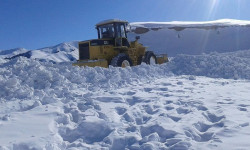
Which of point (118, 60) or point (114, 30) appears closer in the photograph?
point (118, 60)

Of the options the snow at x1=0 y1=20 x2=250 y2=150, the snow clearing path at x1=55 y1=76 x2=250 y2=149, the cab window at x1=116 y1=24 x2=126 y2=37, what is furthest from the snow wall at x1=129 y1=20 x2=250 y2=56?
the snow clearing path at x1=55 y1=76 x2=250 y2=149

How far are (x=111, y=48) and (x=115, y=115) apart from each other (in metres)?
8.17

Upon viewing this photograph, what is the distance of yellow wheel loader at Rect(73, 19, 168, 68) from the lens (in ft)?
37.1

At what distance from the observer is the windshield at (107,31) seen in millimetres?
12489

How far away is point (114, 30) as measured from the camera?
12375mm

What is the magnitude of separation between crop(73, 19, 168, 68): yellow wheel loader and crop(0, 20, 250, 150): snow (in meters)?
3.75

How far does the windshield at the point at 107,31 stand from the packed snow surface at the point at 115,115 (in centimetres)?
541

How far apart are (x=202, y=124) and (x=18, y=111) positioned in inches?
121

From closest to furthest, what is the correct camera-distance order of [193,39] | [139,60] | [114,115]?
[114,115]
[139,60]
[193,39]

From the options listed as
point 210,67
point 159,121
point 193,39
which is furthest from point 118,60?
point 193,39

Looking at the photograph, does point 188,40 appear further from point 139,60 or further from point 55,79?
point 55,79

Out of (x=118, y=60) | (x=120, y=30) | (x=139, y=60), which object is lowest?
(x=139, y=60)

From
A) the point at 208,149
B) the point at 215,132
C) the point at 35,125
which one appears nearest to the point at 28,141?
the point at 35,125

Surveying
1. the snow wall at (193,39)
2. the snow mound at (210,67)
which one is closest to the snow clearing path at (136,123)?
the snow mound at (210,67)
